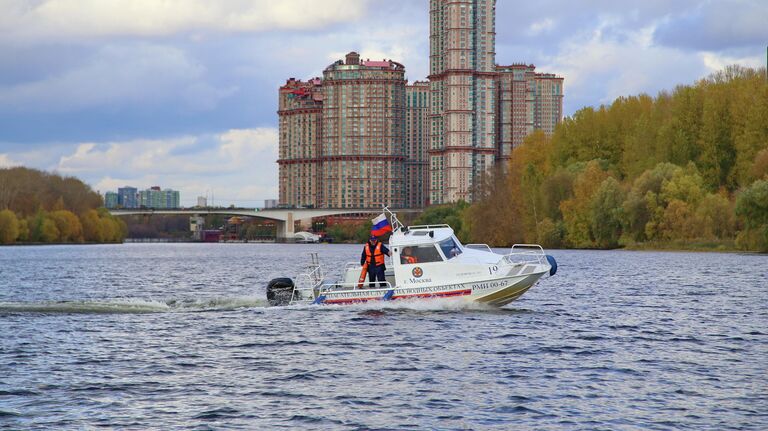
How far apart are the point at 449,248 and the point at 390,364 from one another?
951 cm

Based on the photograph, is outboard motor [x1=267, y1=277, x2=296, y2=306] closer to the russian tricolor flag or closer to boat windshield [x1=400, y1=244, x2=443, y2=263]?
the russian tricolor flag

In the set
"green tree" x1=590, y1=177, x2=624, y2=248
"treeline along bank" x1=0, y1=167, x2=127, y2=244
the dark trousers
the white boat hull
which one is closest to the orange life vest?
the dark trousers

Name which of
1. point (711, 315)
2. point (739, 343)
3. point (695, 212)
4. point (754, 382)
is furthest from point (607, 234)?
point (754, 382)

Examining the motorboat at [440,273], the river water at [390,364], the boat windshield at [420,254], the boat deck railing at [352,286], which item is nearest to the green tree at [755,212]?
the river water at [390,364]

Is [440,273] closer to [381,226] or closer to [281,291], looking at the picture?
[381,226]

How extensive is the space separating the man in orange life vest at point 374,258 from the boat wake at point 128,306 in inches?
256

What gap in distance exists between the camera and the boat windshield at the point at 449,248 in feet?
116

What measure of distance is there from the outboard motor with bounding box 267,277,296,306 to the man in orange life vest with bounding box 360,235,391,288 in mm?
3573

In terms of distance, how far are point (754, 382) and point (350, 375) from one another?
29.6 ft

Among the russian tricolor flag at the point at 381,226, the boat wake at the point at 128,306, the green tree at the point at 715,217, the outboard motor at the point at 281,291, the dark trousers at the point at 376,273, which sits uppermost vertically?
the green tree at the point at 715,217

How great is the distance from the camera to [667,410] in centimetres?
2067

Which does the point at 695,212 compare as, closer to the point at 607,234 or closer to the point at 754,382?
the point at 607,234

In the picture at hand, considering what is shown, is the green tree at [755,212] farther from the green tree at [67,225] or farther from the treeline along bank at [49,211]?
the green tree at [67,225]

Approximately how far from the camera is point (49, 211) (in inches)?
6811
